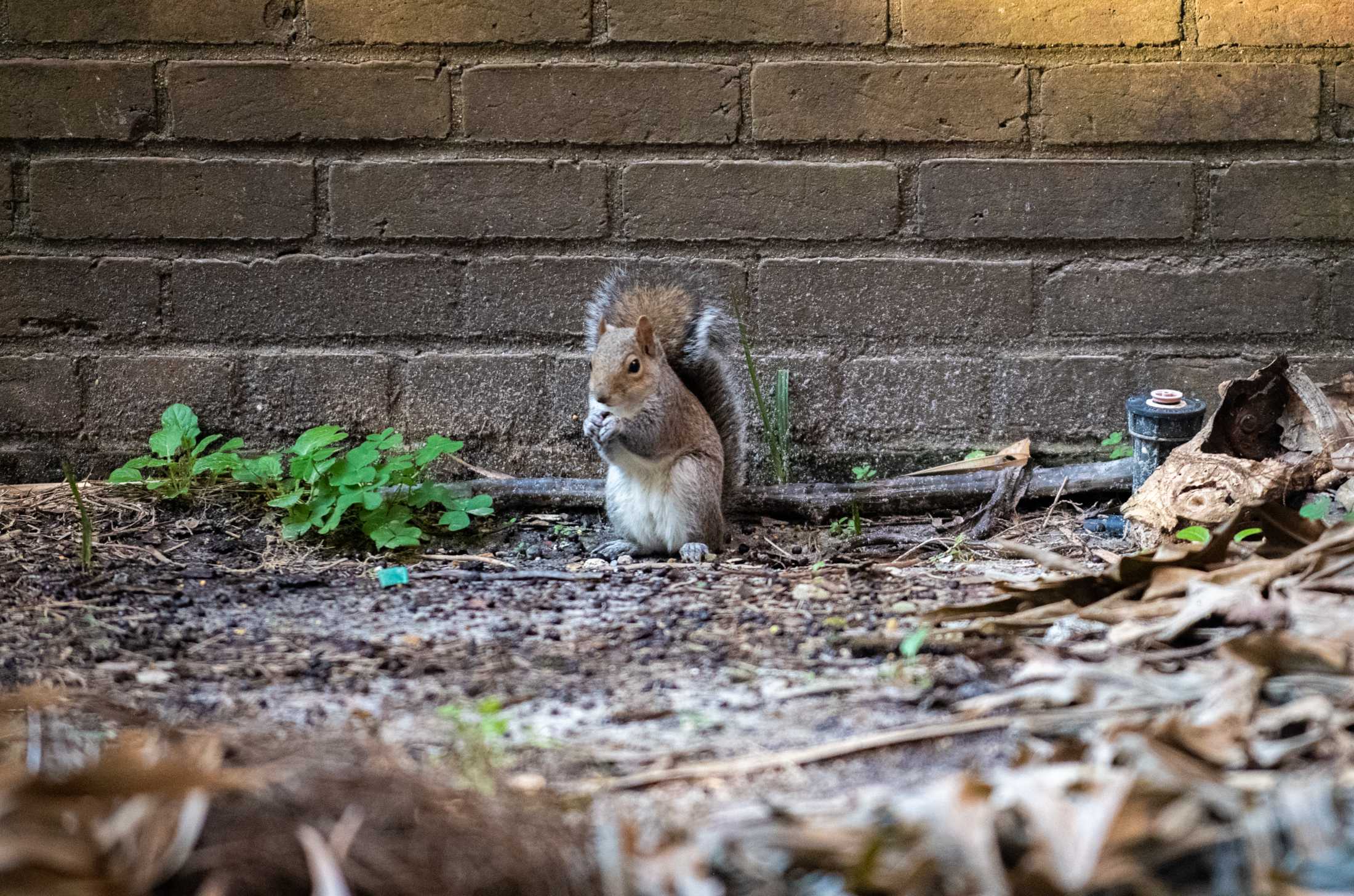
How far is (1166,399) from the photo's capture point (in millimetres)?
3932

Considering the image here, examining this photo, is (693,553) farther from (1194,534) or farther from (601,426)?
(1194,534)

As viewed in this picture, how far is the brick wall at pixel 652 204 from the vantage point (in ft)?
13.6

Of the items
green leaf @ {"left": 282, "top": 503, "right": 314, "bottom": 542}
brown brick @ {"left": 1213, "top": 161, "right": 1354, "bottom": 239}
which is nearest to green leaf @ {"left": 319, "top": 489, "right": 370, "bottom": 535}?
green leaf @ {"left": 282, "top": 503, "right": 314, "bottom": 542}

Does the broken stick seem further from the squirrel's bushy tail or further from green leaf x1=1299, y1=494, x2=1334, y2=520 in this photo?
green leaf x1=1299, y1=494, x2=1334, y2=520

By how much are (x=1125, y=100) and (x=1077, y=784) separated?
3.07m

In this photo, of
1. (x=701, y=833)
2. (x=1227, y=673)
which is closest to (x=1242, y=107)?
(x=1227, y=673)

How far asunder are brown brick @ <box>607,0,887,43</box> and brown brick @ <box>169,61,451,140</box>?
0.65 metres

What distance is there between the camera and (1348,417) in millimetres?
3623

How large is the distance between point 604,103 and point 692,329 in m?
0.80

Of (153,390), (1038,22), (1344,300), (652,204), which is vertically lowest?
(153,390)

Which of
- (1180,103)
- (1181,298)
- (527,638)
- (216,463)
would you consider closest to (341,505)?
(216,463)

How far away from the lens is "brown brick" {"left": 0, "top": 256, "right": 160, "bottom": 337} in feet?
14.0

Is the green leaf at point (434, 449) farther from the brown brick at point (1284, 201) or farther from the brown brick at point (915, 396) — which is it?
the brown brick at point (1284, 201)

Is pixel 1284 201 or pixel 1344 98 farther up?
pixel 1344 98
